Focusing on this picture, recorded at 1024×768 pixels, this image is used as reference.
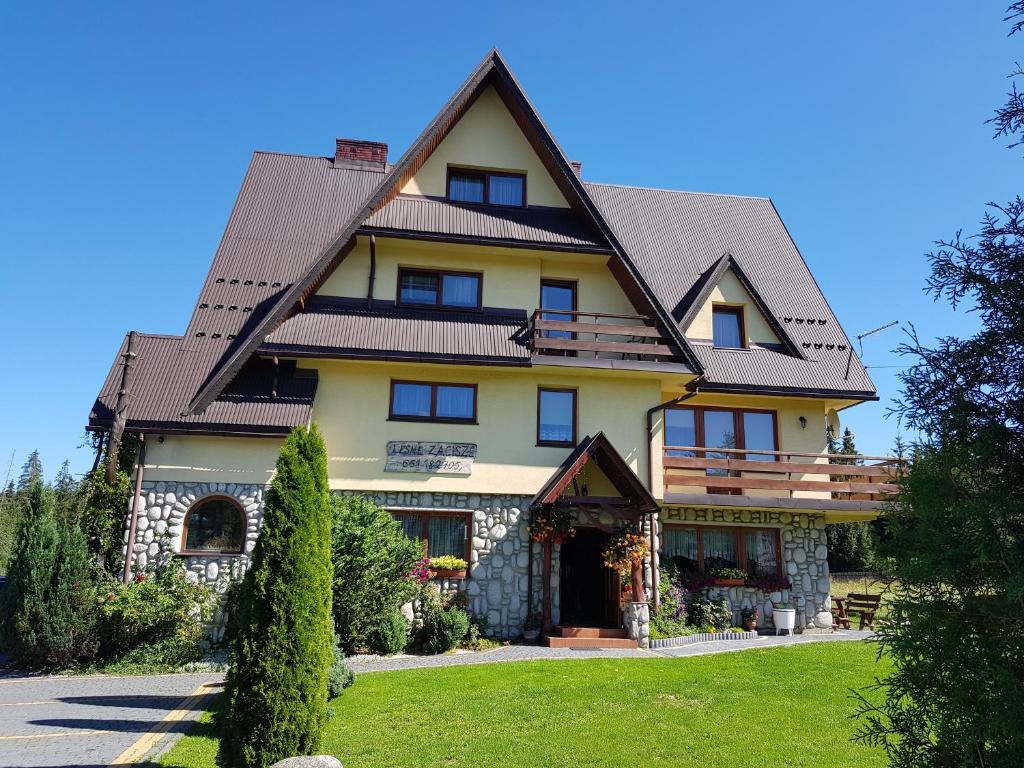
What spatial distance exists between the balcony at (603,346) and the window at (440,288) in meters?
1.62

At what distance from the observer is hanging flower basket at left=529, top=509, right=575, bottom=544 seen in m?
15.7

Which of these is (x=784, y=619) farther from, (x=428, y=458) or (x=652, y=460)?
(x=428, y=458)

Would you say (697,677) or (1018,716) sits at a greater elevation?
(1018,716)

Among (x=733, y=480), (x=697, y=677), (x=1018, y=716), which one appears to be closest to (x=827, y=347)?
(x=733, y=480)

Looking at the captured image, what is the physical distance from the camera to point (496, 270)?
17.8 metres

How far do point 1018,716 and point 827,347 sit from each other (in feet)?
56.5

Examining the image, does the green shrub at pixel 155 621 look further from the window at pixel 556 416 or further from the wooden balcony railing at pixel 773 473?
the wooden balcony railing at pixel 773 473

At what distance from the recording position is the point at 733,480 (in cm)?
1778

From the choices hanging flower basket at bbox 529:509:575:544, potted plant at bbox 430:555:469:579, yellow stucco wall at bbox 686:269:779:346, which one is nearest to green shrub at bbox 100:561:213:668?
potted plant at bbox 430:555:469:579

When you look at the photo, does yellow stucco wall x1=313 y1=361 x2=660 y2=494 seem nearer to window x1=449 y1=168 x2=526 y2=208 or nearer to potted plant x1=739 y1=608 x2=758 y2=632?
potted plant x1=739 y1=608 x2=758 y2=632

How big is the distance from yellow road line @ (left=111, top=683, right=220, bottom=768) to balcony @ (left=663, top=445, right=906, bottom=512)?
10790 millimetres

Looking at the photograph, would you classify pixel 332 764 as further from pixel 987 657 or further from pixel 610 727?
pixel 987 657

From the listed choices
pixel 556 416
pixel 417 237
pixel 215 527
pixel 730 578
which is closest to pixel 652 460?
pixel 556 416

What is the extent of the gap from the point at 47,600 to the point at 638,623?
441 inches
